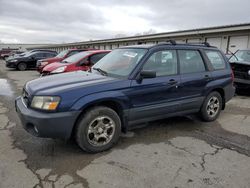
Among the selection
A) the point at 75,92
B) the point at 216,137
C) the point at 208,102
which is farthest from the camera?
the point at 208,102

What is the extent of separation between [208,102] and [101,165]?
2858 mm

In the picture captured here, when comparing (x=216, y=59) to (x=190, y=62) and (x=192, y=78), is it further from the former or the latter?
(x=192, y=78)

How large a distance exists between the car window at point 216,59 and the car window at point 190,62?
0.33m

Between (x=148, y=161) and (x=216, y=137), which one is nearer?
(x=148, y=161)

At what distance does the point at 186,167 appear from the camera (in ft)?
10.4

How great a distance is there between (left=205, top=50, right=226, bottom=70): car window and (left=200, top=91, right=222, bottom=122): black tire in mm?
597

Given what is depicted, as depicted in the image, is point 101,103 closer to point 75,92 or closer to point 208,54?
point 75,92

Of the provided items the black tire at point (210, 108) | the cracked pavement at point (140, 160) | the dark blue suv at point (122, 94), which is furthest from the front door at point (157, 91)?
the black tire at point (210, 108)

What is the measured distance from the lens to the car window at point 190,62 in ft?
14.5

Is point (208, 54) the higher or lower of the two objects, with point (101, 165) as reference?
higher

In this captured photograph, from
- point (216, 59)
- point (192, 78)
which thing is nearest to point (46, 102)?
point (192, 78)

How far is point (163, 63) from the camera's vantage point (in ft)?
13.8

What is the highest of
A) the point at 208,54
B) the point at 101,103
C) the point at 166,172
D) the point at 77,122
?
the point at 208,54

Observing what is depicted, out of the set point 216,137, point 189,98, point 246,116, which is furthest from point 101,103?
point 246,116
